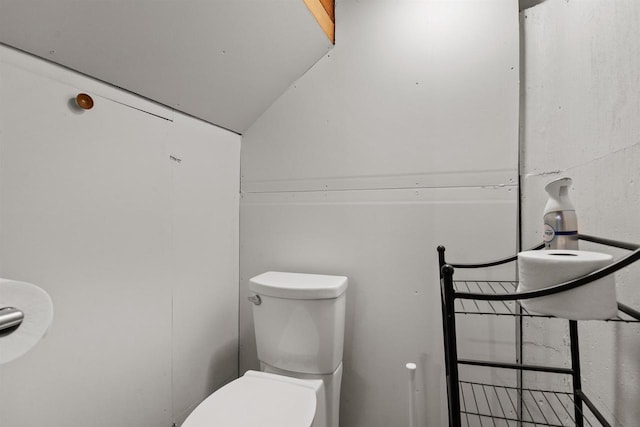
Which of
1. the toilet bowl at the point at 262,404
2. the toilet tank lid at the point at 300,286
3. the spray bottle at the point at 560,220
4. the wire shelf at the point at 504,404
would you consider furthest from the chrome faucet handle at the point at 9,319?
the wire shelf at the point at 504,404

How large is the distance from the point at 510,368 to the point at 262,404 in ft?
2.49

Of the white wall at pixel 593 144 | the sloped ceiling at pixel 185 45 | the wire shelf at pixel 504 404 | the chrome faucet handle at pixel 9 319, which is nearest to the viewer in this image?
the chrome faucet handle at pixel 9 319

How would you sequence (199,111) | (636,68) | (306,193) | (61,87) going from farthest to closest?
(306,193) < (199,111) < (61,87) < (636,68)

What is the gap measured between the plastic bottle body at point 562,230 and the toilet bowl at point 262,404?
757 millimetres

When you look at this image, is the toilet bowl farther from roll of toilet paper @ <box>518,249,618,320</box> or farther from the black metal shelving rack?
roll of toilet paper @ <box>518,249,618,320</box>

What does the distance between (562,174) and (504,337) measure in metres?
0.62

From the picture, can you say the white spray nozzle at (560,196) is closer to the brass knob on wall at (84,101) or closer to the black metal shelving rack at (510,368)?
the black metal shelving rack at (510,368)

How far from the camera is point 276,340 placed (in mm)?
1126

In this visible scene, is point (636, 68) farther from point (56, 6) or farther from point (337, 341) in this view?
point (56, 6)

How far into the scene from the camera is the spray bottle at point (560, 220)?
2.01 ft

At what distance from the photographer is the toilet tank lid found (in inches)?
42.0

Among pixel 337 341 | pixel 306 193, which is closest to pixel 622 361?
pixel 337 341

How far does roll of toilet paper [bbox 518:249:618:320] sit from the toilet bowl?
0.67 m

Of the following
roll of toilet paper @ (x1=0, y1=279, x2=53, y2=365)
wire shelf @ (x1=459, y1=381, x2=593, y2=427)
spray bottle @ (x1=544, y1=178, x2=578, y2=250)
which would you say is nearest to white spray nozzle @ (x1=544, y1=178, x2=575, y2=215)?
spray bottle @ (x1=544, y1=178, x2=578, y2=250)
